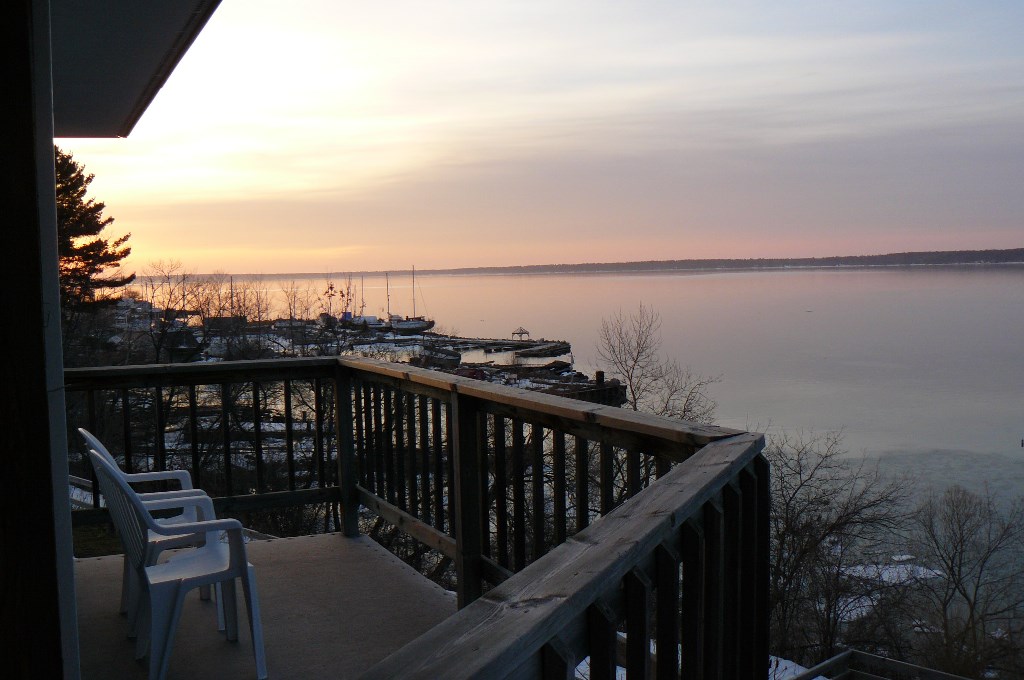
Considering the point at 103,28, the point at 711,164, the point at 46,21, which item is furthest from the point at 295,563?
the point at 711,164

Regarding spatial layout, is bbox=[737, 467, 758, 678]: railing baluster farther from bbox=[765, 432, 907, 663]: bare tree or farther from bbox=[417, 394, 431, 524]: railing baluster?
bbox=[765, 432, 907, 663]: bare tree

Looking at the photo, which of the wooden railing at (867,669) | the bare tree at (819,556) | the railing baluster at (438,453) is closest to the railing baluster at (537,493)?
the railing baluster at (438,453)

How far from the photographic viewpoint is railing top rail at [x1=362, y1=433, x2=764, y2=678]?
804 millimetres

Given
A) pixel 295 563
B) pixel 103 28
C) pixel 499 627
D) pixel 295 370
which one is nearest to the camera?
pixel 499 627

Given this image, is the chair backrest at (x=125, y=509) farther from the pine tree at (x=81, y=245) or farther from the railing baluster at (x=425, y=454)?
the pine tree at (x=81, y=245)

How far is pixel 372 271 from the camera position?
52.3 metres

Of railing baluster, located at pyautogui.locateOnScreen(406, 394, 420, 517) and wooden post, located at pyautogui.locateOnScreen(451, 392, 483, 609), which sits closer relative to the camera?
wooden post, located at pyautogui.locateOnScreen(451, 392, 483, 609)

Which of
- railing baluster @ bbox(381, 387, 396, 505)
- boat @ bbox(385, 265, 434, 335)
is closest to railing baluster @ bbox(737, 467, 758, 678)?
railing baluster @ bbox(381, 387, 396, 505)

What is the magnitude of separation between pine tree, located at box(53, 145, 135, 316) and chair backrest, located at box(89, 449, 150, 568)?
Answer: 2015 centimetres

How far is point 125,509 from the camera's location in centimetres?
264

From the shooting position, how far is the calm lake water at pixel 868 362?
23.0 meters

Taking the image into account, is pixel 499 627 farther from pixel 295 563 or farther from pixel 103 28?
pixel 295 563

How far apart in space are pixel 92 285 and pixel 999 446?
29202 mm

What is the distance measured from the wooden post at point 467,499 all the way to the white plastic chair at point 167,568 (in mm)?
839
